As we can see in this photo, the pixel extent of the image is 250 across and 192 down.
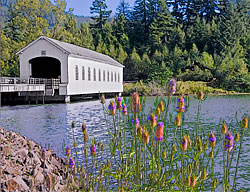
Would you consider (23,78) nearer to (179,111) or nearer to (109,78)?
(109,78)

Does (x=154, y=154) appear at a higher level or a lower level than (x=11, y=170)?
higher

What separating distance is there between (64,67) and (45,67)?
4.26 metres

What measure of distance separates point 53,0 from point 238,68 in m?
19.7

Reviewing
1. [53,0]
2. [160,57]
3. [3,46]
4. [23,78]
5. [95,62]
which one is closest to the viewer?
[23,78]

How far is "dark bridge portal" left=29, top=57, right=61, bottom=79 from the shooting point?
851 inches

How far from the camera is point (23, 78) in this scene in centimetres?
2025

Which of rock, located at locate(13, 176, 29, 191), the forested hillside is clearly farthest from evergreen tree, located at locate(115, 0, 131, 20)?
rock, located at locate(13, 176, 29, 191)

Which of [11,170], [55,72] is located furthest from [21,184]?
[55,72]

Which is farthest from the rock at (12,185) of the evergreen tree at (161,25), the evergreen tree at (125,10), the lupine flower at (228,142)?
the evergreen tree at (125,10)

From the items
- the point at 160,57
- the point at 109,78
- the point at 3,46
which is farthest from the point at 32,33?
the point at 160,57

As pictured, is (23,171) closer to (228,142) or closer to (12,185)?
(12,185)

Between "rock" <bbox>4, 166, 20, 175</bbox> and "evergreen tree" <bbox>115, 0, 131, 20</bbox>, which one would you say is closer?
"rock" <bbox>4, 166, 20, 175</bbox>

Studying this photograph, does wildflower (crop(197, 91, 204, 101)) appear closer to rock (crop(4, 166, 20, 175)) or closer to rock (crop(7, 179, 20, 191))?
rock (crop(7, 179, 20, 191))

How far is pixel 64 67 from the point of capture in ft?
63.2
